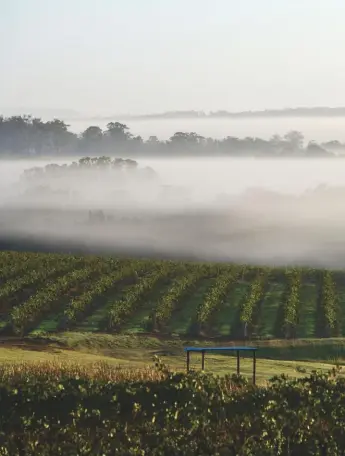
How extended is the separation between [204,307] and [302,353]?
7.90 m

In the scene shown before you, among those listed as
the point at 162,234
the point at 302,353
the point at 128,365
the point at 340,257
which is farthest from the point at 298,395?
the point at 162,234

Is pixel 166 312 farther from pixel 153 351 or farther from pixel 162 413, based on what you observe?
pixel 162 413

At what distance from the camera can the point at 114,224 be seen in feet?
324

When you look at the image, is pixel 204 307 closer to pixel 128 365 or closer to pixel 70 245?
pixel 128 365

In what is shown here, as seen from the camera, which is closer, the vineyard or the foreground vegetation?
the foreground vegetation

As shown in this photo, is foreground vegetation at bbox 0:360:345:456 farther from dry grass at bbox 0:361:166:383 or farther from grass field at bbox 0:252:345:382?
grass field at bbox 0:252:345:382

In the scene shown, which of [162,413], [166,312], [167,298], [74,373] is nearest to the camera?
[162,413]

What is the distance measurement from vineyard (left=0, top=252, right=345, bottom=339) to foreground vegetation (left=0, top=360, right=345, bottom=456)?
14.8 meters

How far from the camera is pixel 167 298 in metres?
44.0

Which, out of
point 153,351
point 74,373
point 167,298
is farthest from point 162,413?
point 167,298

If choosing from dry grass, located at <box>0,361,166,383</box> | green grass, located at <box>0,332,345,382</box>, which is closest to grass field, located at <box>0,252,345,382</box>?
green grass, located at <box>0,332,345,382</box>

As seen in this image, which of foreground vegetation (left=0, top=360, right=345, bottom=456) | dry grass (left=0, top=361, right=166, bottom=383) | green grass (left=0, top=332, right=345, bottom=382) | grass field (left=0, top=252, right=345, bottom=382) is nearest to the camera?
foreground vegetation (left=0, top=360, right=345, bottom=456)

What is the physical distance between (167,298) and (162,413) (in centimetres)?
2107

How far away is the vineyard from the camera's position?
132ft
